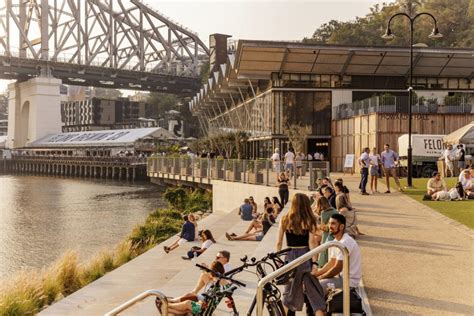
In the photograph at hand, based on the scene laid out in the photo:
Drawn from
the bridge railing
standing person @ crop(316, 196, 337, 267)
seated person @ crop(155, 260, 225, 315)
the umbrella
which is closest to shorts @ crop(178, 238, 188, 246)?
the bridge railing

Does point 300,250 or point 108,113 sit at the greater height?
point 108,113

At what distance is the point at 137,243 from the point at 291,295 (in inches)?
650

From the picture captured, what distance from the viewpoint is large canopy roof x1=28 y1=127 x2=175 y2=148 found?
261 feet

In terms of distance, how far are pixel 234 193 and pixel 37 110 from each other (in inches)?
3521

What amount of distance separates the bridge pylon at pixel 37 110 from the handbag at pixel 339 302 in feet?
364

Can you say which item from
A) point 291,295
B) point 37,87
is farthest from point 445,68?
point 37,87

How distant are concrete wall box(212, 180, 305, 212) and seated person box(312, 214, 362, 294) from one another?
16.9 metres

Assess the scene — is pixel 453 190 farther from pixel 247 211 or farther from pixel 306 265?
pixel 306 265

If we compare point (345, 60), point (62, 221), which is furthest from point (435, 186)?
point (62, 221)

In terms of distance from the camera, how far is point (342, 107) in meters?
41.6

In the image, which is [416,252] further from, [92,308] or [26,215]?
[26,215]

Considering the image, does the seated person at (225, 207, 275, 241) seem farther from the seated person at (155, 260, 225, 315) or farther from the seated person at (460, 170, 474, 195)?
the seated person at (155, 260, 225, 315)

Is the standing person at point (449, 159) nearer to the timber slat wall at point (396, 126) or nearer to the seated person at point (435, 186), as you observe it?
the timber slat wall at point (396, 126)

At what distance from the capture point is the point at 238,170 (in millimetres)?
30391
